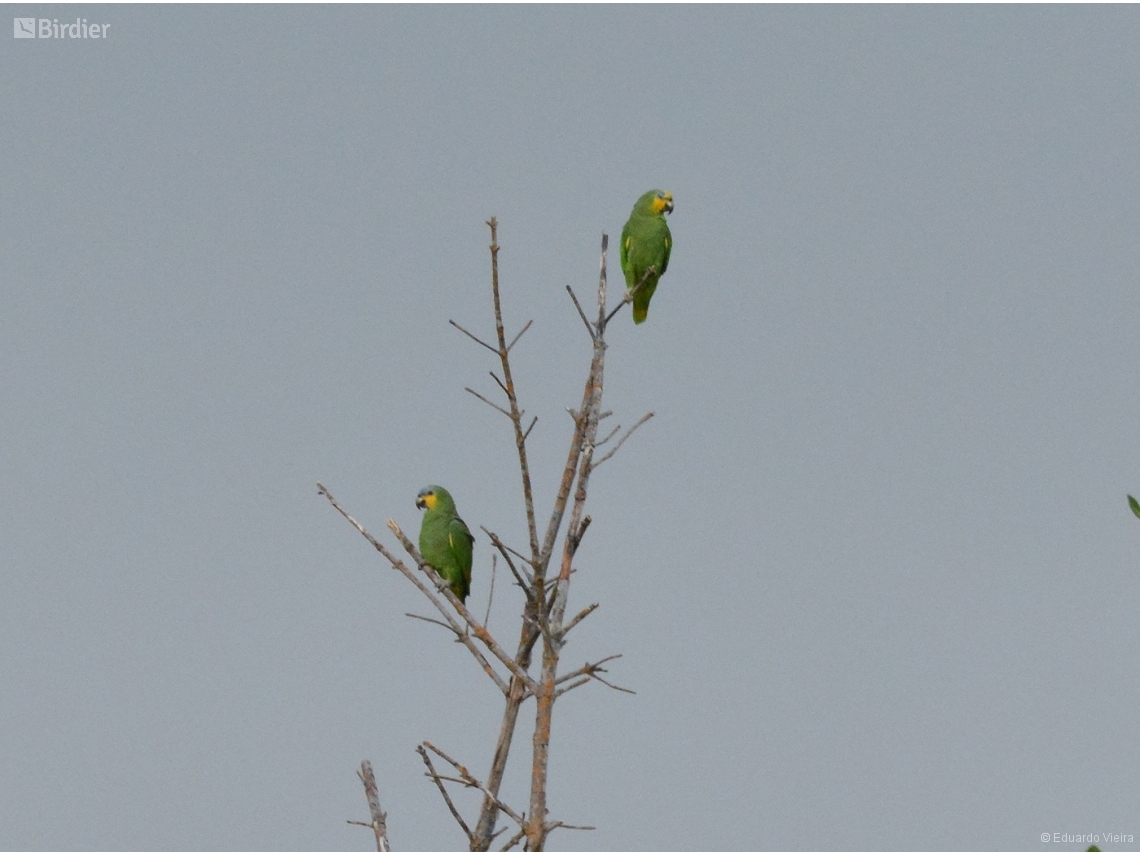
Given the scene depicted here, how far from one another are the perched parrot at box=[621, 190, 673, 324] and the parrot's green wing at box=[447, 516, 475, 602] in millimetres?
2533

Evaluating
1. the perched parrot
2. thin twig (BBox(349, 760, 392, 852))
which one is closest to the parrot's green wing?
the perched parrot

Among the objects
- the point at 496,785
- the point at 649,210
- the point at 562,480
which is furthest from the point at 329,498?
the point at 649,210

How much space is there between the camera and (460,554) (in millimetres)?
8961

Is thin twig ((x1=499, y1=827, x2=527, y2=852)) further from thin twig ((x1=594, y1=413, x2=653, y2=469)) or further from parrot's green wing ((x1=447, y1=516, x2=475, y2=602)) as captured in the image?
parrot's green wing ((x1=447, y1=516, x2=475, y2=602))

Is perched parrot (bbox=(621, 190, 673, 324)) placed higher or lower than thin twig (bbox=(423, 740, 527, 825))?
higher

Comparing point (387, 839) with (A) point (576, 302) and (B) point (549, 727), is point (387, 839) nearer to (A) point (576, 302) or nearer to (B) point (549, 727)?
(B) point (549, 727)

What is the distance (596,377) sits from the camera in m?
4.94

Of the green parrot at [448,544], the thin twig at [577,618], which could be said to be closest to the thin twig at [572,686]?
the thin twig at [577,618]

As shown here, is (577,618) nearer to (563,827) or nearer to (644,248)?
(563,827)

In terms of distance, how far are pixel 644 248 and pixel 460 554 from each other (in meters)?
3.10

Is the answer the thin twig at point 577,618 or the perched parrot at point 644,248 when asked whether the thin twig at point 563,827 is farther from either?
the perched parrot at point 644,248

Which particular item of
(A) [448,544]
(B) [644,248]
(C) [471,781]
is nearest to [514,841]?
(C) [471,781]

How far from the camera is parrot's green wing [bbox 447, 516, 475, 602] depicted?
8.89 meters

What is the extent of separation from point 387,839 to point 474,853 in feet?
1.40
